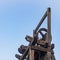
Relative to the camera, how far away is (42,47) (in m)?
14.5

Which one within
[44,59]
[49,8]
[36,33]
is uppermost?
[49,8]

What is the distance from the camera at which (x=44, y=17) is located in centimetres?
1488

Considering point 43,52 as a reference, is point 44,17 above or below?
above

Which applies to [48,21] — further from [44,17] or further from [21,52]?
[21,52]

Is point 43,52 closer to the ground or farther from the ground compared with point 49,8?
closer to the ground

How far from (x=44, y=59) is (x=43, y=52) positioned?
1.01ft

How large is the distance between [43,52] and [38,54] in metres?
0.52

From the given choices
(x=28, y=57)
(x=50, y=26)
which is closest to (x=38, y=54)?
(x=28, y=57)

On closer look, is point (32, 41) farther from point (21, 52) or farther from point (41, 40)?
point (21, 52)

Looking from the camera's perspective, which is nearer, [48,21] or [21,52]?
[48,21]

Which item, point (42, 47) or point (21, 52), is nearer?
point (42, 47)

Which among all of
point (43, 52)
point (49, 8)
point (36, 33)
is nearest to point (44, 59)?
point (43, 52)

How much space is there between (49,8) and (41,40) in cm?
147

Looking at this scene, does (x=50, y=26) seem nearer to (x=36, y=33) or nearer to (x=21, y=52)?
(x=36, y=33)
